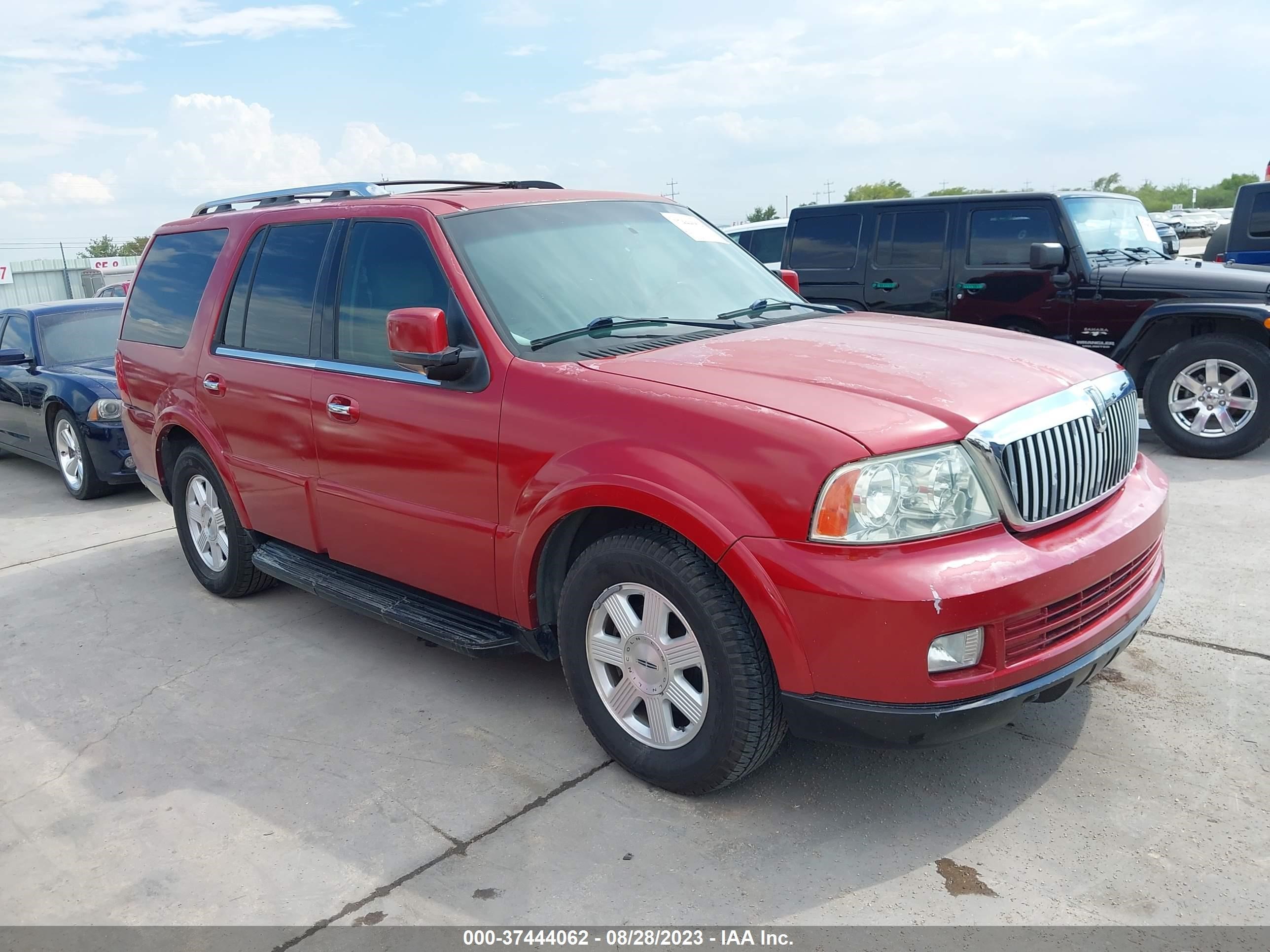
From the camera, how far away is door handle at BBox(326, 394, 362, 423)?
4070 millimetres

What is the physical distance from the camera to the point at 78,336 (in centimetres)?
902

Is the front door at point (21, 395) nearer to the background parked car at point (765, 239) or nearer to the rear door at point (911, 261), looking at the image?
the rear door at point (911, 261)

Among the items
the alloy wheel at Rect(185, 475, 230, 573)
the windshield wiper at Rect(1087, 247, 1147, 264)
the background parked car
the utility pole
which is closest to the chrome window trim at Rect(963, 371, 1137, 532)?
the alloy wheel at Rect(185, 475, 230, 573)

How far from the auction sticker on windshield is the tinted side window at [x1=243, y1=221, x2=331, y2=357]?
1501 mm

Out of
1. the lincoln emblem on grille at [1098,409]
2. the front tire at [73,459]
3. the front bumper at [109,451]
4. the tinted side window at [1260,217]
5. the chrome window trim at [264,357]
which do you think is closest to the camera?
the lincoln emblem on grille at [1098,409]

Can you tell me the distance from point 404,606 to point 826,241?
663 cm

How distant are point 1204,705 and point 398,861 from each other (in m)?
2.81

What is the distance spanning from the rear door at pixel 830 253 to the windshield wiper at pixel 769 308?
4814mm

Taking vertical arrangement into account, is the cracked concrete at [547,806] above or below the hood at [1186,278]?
below

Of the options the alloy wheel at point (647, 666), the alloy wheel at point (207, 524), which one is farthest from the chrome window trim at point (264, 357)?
the alloy wheel at point (647, 666)

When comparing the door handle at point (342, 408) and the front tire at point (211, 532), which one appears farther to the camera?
the front tire at point (211, 532)

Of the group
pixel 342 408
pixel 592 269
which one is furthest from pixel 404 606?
pixel 592 269

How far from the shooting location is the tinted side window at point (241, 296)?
Result: 4.85 m

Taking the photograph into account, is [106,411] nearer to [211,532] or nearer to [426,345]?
[211,532]
